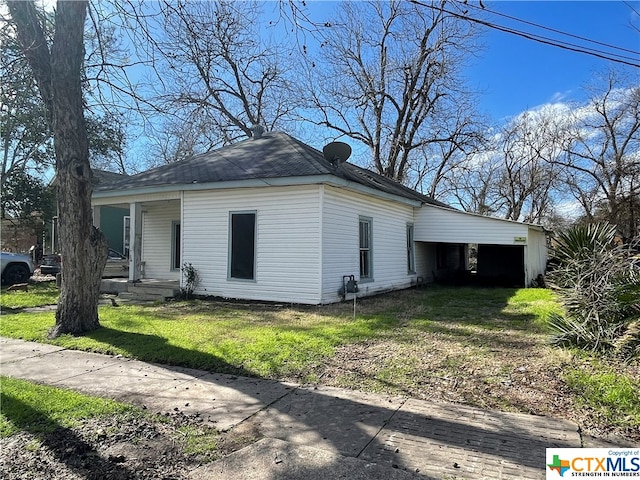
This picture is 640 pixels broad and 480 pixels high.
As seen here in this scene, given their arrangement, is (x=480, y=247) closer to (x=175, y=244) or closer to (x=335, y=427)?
(x=175, y=244)

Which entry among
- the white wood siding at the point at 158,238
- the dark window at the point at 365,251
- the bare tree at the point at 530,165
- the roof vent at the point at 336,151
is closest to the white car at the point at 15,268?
the white wood siding at the point at 158,238

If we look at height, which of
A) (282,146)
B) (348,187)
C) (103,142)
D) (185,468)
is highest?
(103,142)

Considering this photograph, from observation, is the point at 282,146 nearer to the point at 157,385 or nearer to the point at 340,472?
the point at 157,385

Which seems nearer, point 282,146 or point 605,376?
point 605,376

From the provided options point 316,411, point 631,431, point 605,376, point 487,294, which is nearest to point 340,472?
point 316,411

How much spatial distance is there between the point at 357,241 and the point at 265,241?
8.33ft

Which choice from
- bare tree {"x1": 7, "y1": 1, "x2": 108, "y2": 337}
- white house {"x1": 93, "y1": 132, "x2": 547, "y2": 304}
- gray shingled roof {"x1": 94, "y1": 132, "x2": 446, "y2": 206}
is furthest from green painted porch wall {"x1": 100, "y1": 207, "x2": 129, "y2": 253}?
bare tree {"x1": 7, "y1": 1, "x2": 108, "y2": 337}

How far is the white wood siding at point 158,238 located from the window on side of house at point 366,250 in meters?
5.96

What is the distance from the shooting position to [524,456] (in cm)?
290

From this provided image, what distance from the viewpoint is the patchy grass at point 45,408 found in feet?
11.4

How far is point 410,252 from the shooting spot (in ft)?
49.9

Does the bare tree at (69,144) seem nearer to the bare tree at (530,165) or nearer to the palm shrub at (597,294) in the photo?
the palm shrub at (597,294)

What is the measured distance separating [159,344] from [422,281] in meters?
11.9

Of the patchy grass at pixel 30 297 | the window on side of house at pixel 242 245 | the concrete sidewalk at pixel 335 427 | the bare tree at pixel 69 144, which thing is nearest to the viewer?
the concrete sidewalk at pixel 335 427
